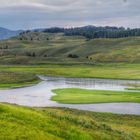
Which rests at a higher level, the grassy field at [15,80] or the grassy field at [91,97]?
the grassy field at [91,97]

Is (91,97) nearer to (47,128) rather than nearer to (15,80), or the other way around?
(15,80)

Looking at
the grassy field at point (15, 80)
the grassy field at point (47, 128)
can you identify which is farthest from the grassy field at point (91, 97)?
the grassy field at point (47, 128)

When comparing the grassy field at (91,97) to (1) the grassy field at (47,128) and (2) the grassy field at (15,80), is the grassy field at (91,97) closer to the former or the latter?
(2) the grassy field at (15,80)

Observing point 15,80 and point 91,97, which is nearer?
point 91,97

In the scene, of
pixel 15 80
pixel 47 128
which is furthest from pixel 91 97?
pixel 47 128

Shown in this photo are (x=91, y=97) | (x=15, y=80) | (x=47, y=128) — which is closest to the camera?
(x=47, y=128)

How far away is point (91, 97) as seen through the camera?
89.9 metres

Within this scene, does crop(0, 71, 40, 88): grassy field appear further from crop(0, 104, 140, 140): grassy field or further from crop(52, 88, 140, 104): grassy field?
crop(0, 104, 140, 140): grassy field

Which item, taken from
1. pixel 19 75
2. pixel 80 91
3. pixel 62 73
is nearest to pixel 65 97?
pixel 80 91

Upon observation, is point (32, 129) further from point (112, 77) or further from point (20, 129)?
point (112, 77)

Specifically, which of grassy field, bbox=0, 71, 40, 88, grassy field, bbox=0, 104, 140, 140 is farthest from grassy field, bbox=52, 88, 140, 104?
grassy field, bbox=0, 104, 140, 140

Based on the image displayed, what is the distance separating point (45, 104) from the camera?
3174 inches

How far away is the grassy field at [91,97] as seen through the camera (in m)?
84.8

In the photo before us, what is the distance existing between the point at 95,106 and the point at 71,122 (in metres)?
44.4
